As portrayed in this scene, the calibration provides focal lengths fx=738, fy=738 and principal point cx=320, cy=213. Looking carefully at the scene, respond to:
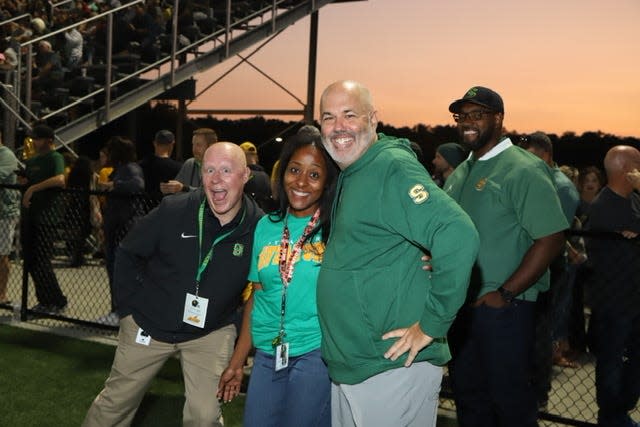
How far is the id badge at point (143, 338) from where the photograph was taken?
380 centimetres

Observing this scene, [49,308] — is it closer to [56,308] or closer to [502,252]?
[56,308]

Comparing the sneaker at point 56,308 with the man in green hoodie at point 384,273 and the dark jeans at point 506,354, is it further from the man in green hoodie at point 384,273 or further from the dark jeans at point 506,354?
the man in green hoodie at point 384,273

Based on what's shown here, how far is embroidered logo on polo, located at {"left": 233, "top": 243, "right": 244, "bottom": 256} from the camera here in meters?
3.74

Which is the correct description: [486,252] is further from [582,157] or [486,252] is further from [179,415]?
[582,157]

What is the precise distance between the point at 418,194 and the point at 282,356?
112cm

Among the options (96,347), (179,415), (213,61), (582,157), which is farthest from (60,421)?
(582,157)

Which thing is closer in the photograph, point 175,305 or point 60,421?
point 175,305

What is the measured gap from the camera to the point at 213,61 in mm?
Result: 16375

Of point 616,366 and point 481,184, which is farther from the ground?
point 481,184

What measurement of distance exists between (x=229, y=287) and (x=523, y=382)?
5.36 feet

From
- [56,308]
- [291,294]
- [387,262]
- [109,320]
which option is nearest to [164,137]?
[109,320]

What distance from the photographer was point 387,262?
8.63ft

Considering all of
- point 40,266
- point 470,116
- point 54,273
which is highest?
point 470,116

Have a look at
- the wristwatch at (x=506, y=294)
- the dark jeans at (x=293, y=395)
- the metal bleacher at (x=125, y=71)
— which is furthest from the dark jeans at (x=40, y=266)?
the wristwatch at (x=506, y=294)
